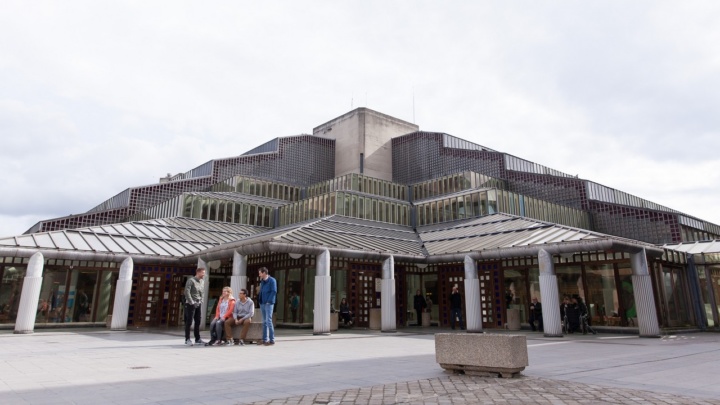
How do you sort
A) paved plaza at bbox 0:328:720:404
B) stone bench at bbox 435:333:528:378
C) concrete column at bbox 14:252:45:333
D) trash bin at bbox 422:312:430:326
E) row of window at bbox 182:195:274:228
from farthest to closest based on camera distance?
row of window at bbox 182:195:274:228 < trash bin at bbox 422:312:430:326 < concrete column at bbox 14:252:45:333 < stone bench at bbox 435:333:528:378 < paved plaza at bbox 0:328:720:404

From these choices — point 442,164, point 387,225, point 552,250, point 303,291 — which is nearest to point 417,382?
point 552,250

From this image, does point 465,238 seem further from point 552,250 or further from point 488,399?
point 488,399

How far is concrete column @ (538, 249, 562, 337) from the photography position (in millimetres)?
17297

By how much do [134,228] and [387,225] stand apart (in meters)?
16.1

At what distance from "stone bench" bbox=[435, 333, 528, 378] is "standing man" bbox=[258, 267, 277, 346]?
21.2 feet

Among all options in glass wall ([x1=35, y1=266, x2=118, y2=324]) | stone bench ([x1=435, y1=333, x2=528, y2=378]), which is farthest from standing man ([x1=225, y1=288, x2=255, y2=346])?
glass wall ([x1=35, y1=266, x2=118, y2=324])

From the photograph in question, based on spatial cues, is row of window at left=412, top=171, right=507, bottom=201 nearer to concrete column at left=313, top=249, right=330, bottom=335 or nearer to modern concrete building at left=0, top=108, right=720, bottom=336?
modern concrete building at left=0, top=108, right=720, bottom=336

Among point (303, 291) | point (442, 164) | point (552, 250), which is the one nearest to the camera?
point (552, 250)

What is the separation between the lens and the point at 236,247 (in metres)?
19.4

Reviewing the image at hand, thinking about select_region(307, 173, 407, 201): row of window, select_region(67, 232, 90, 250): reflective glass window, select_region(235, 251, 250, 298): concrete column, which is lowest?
select_region(235, 251, 250, 298): concrete column

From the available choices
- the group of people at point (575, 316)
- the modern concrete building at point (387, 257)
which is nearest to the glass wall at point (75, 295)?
the modern concrete building at point (387, 257)

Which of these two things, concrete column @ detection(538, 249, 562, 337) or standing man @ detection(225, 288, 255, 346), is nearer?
standing man @ detection(225, 288, 255, 346)

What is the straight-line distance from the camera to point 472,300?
19922 mm

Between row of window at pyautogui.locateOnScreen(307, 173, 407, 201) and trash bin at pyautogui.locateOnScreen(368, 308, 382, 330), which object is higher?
row of window at pyautogui.locateOnScreen(307, 173, 407, 201)
